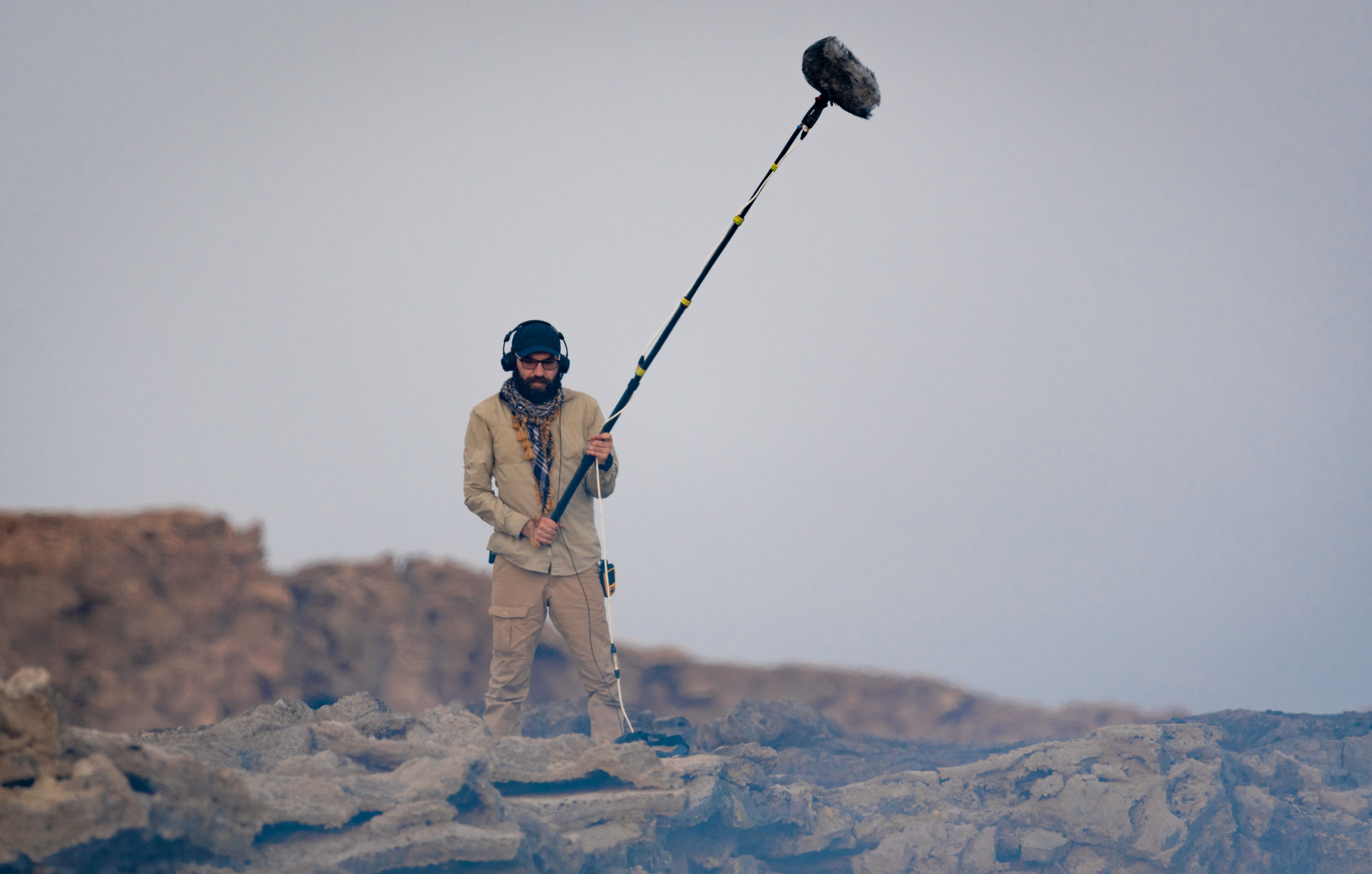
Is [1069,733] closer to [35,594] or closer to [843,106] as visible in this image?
[843,106]

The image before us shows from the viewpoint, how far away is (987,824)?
21.0 feet

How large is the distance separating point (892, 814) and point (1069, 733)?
3.88m

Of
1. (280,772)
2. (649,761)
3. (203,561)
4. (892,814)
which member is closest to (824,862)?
(892,814)

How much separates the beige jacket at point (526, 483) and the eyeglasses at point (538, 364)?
294 mm

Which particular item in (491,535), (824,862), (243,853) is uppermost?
(491,535)

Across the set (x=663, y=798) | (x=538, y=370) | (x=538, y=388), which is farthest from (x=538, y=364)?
(x=663, y=798)

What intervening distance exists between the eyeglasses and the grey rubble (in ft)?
6.49

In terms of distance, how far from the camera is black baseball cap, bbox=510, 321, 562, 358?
5.70 metres

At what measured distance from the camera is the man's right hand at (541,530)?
5680mm

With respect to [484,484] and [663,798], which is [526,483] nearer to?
[484,484]

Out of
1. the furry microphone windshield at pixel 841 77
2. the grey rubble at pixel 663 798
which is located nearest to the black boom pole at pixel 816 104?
the furry microphone windshield at pixel 841 77

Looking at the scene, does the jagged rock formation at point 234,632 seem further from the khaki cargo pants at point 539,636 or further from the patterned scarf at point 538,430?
the patterned scarf at point 538,430

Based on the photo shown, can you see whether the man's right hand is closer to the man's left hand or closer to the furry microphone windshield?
the man's left hand

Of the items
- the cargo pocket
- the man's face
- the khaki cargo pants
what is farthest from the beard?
the cargo pocket
